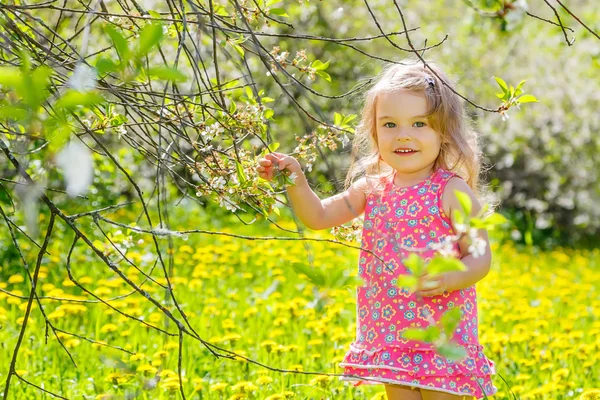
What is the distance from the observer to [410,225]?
6.94ft

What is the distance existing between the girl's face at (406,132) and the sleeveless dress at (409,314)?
0.24 ft

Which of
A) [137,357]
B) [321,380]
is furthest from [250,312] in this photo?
[321,380]

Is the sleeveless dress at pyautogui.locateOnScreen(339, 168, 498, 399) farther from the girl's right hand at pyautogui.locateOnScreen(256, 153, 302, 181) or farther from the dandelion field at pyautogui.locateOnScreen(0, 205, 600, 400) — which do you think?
the girl's right hand at pyautogui.locateOnScreen(256, 153, 302, 181)

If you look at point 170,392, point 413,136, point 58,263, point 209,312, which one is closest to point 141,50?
point 413,136

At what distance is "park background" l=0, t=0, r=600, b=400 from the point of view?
4.77 ft

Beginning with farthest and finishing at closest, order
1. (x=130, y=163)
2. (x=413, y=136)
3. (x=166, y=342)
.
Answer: (x=130, y=163) < (x=166, y=342) < (x=413, y=136)

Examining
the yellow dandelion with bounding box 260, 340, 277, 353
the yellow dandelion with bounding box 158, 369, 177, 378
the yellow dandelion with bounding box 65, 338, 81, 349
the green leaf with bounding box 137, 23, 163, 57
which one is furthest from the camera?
the yellow dandelion with bounding box 65, 338, 81, 349

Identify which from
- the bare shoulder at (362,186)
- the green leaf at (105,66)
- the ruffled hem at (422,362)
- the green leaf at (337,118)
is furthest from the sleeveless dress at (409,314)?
the green leaf at (105,66)

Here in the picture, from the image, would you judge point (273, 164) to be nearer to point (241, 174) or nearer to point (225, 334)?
point (241, 174)

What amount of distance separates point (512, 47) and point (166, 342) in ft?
27.4

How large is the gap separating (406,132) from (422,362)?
59 cm

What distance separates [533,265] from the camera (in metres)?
6.61

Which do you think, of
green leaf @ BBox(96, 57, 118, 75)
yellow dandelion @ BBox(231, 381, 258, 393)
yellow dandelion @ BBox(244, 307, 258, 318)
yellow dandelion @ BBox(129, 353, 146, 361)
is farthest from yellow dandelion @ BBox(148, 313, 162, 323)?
green leaf @ BBox(96, 57, 118, 75)

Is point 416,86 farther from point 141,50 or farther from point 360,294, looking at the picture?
point 141,50
